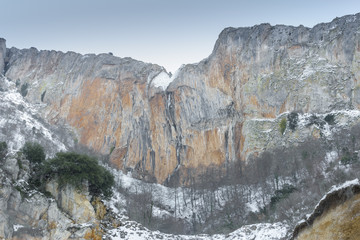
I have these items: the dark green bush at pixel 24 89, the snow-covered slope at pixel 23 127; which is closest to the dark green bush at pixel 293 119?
the snow-covered slope at pixel 23 127

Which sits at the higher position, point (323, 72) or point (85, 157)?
point (323, 72)

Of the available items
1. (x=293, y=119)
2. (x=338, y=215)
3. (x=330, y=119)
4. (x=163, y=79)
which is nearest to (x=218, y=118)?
(x=293, y=119)

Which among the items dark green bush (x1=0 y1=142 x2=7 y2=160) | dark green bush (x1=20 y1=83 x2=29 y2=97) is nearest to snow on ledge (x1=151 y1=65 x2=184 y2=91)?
dark green bush (x1=20 y1=83 x2=29 y2=97)

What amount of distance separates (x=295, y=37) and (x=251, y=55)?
622cm

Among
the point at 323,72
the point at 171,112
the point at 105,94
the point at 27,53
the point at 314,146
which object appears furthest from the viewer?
the point at 27,53

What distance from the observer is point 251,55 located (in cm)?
4981

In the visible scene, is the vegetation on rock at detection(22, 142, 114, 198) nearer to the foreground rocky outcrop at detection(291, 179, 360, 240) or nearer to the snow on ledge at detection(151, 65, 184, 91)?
the foreground rocky outcrop at detection(291, 179, 360, 240)

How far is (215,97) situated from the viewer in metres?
50.5

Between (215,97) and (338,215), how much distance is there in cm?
4514

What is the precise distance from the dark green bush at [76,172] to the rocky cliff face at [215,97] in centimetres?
2524

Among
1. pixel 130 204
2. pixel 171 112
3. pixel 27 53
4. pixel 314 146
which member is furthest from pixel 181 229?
pixel 27 53

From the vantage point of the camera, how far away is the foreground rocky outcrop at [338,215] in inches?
210

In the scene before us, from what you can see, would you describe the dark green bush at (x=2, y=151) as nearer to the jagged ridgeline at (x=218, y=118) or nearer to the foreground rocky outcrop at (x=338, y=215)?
the jagged ridgeline at (x=218, y=118)

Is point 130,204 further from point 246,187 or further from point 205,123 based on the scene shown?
point 205,123
